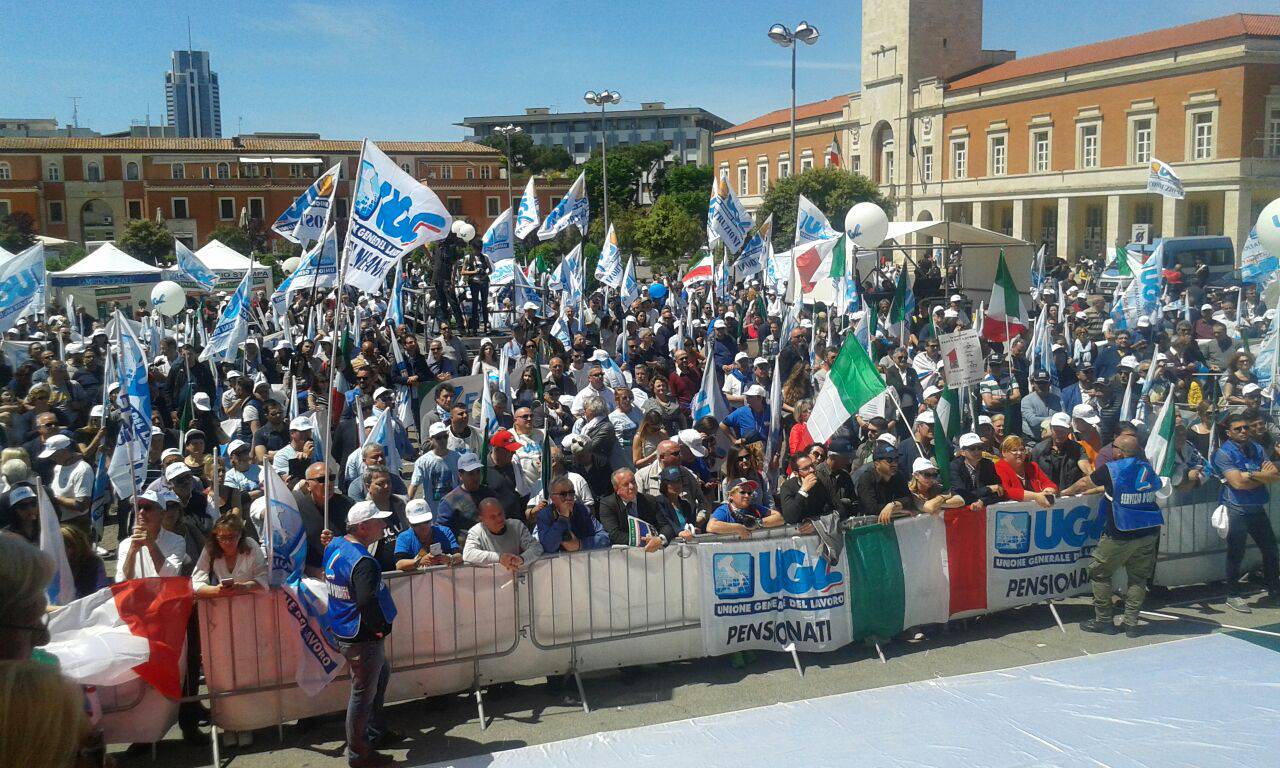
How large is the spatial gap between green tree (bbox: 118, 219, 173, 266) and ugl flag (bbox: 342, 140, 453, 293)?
62249 mm

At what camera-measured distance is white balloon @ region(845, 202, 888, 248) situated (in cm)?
2069

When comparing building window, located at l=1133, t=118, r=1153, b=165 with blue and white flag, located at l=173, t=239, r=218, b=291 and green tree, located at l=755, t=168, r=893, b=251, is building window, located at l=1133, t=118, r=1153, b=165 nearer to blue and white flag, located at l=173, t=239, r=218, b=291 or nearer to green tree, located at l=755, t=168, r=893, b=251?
green tree, located at l=755, t=168, r=893, b=251

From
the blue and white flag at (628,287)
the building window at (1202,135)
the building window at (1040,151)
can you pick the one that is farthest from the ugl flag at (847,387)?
the building window at (1040,151)

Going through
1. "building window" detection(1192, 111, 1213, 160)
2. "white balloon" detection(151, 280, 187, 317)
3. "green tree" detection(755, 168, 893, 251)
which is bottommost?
"white balloon" detection(151, 280, 187, 317)

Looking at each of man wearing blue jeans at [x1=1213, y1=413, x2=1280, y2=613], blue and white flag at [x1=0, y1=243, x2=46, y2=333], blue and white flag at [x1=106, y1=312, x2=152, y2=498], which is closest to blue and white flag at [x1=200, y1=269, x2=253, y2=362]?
blue and white flag at [x1=0, y1=243, x2=46, y2=333]

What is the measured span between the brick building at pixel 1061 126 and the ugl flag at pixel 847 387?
36.3 meters

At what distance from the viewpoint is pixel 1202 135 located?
4616 cm

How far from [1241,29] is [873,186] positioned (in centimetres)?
1743

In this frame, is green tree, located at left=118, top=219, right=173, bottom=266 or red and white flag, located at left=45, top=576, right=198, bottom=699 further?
green tree, located at left=118, top=219, right=173, bottom=266

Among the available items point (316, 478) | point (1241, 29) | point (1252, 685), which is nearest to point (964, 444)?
point (1252, 685)

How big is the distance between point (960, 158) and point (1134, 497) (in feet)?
185

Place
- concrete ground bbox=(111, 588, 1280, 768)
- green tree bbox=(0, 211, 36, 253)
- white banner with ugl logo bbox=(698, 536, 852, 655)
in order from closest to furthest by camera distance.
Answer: concrete ground bbox=(111, 588, 1280, 768), white banner with ugl logo bbox=(698, 536, 852, 655), green tree bbox=(0, 211, 36, 253)

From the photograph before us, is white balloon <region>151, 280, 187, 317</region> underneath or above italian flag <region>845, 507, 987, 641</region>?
above

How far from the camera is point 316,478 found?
7.56 m
